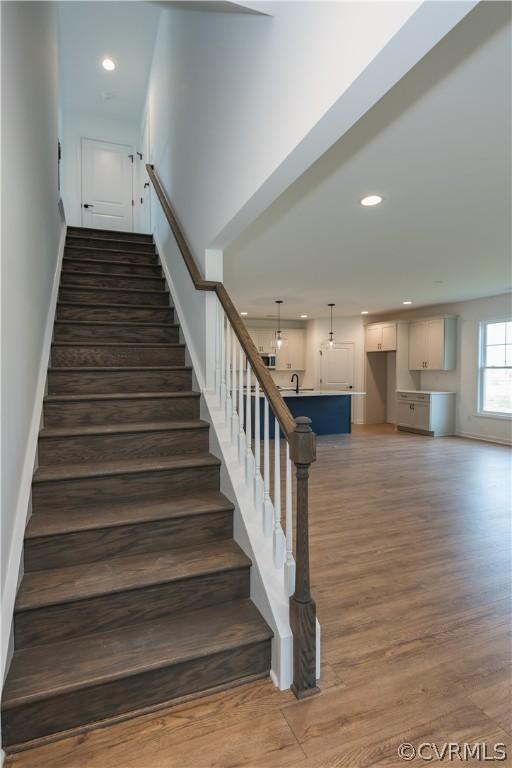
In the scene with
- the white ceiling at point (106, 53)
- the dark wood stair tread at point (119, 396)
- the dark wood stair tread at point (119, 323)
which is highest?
the white ceiling at point (106, 53)

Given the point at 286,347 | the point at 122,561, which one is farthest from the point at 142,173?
the point at 122,561

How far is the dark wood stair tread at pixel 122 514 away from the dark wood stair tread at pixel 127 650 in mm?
443

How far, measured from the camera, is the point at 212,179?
8.78ft

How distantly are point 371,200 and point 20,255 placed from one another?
8.13 ft

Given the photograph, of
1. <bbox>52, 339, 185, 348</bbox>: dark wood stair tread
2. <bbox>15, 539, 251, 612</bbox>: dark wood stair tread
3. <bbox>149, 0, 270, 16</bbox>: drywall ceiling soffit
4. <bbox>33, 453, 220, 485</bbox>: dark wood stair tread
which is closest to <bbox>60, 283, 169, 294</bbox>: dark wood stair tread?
<bbox>52, 339, 185, 348</bbox>: dark wood stair tread

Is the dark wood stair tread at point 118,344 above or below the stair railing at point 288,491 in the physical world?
above

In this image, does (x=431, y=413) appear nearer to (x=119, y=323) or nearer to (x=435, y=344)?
(x=435, y=344)

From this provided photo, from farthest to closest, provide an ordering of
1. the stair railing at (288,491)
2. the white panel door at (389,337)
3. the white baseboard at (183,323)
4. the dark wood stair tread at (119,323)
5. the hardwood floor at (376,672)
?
1. the white panel door at (389,337)
2. the dark wood stair tread at (119,323)
3. the white baseboard at (183,323)
4. the stair railing at (288,491)
5. the hardwood floor at (376,672)

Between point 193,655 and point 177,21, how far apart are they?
4.95m

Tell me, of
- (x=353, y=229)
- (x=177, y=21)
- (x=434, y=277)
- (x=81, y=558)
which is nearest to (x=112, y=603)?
(x=81, y=558)

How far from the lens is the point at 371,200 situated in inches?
124

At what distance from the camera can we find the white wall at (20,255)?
1596 mm

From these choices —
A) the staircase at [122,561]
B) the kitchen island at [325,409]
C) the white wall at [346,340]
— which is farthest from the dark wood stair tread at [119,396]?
the white wall at [346,340]

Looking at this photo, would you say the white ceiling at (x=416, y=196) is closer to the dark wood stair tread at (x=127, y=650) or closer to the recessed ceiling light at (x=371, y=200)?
the recessed ceiling light at (x=371, y=200)
